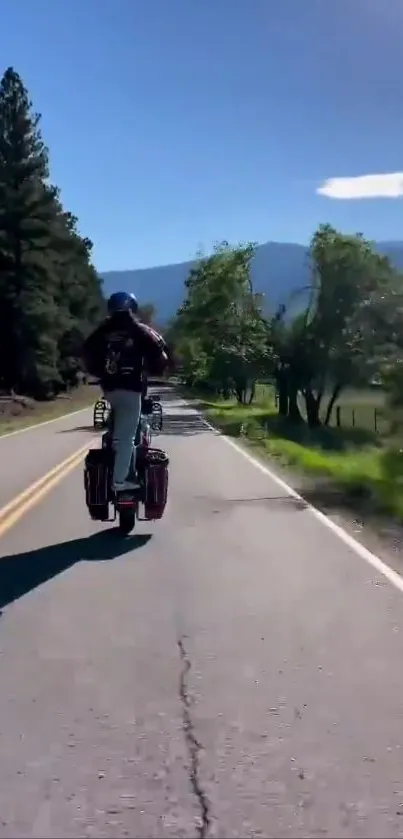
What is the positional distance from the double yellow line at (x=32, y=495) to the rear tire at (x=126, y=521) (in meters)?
1.27

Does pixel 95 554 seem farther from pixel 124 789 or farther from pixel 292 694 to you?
pixel 124 789

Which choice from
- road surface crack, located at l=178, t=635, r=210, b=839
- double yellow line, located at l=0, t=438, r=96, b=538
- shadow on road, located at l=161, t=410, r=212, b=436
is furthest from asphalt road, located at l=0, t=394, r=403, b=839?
shadow on road, located at l=161, t=410, r=212, b=436

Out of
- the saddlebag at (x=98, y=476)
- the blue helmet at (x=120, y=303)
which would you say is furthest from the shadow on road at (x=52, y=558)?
the blue helmet at (x=120, y=303)

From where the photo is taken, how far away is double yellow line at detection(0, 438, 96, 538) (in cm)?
1253

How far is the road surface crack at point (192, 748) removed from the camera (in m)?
4.12

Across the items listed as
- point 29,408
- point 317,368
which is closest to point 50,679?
point 317,368

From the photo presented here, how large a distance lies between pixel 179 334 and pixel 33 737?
254ft

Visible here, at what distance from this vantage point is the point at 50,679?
5.96 m

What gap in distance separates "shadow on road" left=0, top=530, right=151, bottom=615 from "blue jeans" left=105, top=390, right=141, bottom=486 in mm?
687

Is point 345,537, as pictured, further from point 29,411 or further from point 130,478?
point 29,411

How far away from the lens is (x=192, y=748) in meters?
4.89

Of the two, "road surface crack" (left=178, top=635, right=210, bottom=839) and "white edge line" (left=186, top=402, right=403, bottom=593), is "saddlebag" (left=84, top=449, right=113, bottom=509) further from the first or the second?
"road surface crack" (left=178, top=635, right=210, bottom=839)

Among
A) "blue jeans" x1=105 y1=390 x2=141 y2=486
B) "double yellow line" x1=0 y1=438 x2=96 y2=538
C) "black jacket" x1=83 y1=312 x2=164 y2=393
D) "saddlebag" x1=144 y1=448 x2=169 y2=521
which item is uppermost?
"black jacket" x1=83 y1=312 x2=164 y2=393

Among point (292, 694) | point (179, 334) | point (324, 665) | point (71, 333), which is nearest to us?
point (292, 694)
